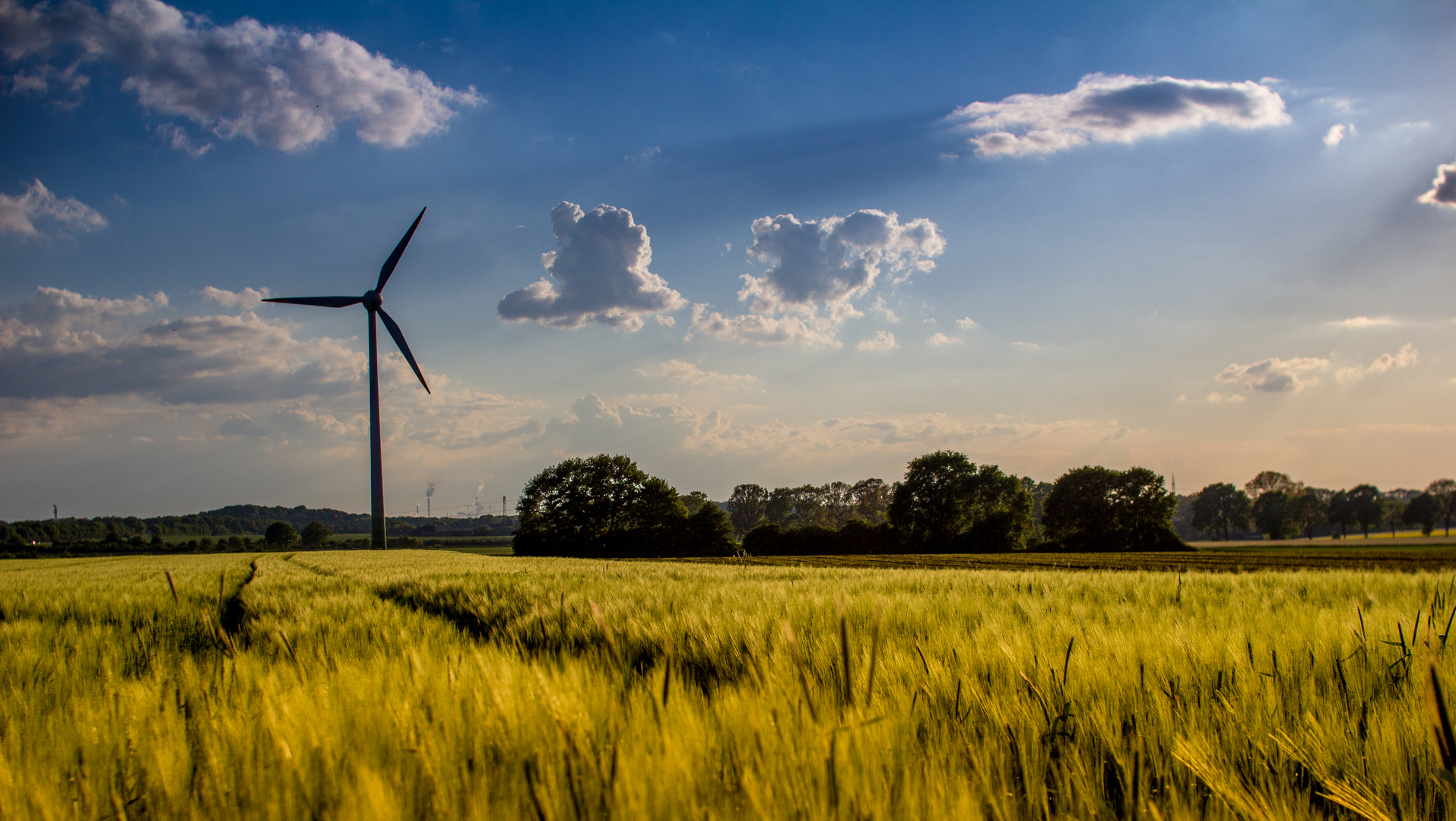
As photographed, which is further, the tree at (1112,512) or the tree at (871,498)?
the tree at (871,498)

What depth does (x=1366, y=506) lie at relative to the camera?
12150 centimetres

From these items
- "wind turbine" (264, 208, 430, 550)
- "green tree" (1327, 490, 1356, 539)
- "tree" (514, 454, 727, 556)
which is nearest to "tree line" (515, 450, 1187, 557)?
"tree" (514, 454, 727, 556)

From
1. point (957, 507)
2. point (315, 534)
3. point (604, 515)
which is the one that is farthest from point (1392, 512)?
point (315, 534)

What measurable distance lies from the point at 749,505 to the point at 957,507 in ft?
269

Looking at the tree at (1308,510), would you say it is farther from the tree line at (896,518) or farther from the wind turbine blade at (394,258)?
the wind turbine blade at (394,258)

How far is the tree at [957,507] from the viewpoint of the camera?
214 ft

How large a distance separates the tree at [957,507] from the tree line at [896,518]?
100 millimetres

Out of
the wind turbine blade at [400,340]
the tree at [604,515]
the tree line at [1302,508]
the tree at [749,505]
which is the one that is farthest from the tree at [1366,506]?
the wind turbine blade at [400,340]

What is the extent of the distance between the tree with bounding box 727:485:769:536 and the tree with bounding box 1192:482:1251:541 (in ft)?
303

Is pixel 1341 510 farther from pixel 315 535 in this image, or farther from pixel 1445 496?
pixel 315 535

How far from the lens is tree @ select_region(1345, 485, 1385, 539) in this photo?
121000 mm

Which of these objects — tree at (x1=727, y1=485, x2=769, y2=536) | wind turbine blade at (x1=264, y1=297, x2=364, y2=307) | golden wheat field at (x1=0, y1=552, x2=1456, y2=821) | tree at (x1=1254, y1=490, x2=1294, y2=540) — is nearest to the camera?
golden wheat field at (x1=0, y1=552, x2=1456, y2=821)

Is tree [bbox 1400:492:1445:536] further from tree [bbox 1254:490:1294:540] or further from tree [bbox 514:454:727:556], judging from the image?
tree [bbox 514:454:727:556]

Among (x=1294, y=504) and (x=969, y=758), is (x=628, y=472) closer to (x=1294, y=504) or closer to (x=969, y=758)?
(x=969, y=758)
